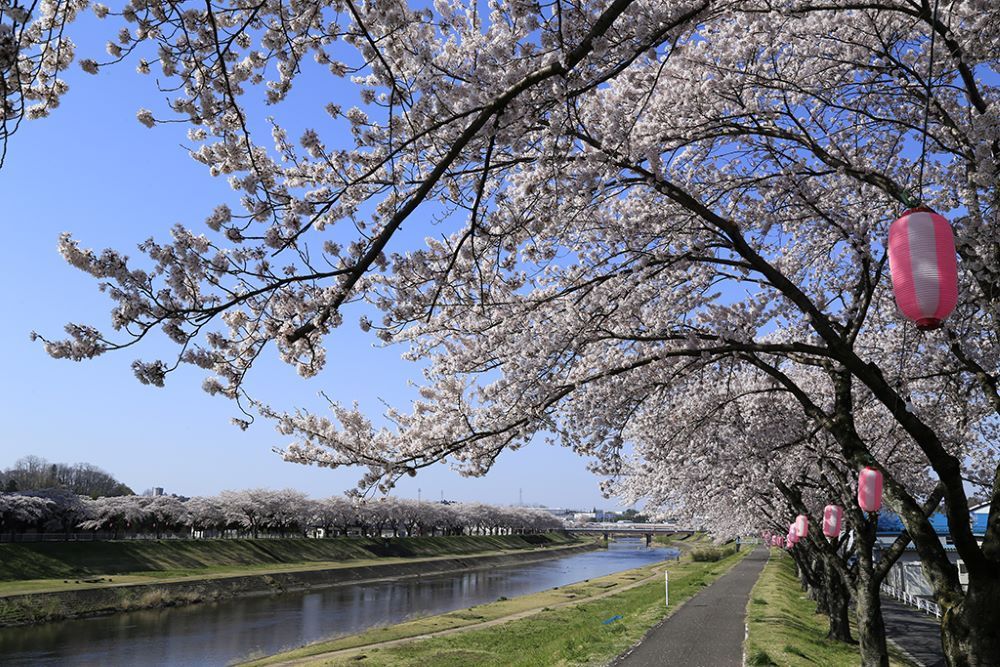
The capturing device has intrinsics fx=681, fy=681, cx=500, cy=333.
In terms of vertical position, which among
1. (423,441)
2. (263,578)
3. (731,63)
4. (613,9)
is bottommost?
(263,578)

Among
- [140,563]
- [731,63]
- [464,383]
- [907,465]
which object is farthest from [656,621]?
[140,563]

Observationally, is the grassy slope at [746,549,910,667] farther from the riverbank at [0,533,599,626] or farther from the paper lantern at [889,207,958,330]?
the riverbank at [0,533,599,626]

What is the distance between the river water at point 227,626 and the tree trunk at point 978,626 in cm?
2145

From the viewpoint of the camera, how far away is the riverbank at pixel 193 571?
95.5 feet

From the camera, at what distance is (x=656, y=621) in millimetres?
19469

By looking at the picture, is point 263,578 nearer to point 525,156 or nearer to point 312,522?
point 312,522

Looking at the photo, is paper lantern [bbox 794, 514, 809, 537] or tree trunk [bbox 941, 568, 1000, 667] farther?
paper lantern [bbox 794, 514, 809, 537]

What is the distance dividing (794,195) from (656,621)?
49.8ft

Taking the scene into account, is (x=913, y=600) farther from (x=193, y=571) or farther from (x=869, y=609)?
(x=193, y=571)

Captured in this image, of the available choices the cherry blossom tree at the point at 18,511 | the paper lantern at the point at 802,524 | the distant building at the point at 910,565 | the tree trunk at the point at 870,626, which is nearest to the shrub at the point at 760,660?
the tree trunk at the point at 870,626

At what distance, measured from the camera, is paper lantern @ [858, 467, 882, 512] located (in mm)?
7590

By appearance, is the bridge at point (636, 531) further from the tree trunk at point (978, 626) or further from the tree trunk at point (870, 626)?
the tree trunk at point (978, 626)

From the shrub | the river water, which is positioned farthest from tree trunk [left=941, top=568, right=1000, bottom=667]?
the river water

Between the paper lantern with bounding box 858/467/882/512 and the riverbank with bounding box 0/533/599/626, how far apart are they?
98.6 feet
